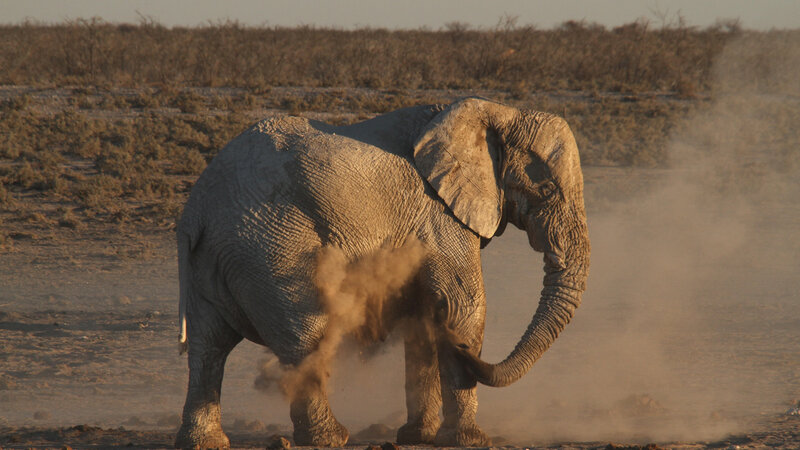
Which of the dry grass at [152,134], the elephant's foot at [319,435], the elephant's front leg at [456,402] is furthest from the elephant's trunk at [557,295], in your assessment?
the dry grass at [152,134]

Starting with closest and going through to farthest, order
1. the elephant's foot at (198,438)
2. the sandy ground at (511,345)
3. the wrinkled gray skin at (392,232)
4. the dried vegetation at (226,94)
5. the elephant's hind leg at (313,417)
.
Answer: the wrinkled gray skin at (392,232) < the elephant's hind leg at (313,417) < the elephant's foot at (198,438) < the sandy ground at (511,345) < the dried vegetation at (226,94)

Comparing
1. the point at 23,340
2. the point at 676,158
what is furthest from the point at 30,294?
the point at 676,158

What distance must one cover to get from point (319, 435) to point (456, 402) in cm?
81

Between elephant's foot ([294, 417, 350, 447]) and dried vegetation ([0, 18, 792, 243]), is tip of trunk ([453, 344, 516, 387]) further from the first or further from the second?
dried vegetation ([0, 18, 792, 243])

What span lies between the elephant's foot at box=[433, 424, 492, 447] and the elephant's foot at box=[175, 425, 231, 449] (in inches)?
50.6

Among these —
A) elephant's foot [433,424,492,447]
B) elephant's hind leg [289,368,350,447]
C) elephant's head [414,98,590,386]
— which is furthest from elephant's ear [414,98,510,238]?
elephant's hind leg [289,368,350,447]

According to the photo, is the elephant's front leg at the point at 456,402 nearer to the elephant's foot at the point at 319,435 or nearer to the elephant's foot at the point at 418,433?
the elephant's foot at the point at 418,433

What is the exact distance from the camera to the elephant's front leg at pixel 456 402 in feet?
19.8

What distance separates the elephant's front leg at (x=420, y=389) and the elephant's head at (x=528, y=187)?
33 centimetres

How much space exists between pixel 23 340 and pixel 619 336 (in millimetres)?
5217

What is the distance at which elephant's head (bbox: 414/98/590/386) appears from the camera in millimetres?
6039

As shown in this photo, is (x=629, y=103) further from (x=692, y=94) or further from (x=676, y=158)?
(x=676, y=158)

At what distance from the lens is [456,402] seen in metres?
6.05

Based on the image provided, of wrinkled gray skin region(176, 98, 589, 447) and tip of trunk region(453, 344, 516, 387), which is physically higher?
wrinkled gray skin region(176, 98, 589, 447)
